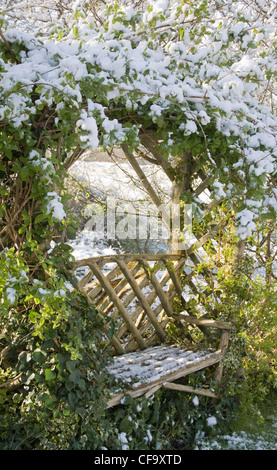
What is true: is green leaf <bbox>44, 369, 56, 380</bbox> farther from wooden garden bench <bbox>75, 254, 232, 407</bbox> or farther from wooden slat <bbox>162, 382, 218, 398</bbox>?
wooden slat <bbox>162, 382, 218, 398</bbox>

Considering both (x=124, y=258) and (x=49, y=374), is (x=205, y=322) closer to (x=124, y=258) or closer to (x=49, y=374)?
(x=124, y=258)

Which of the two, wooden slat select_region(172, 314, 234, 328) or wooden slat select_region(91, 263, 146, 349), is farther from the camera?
wooden slat select_region(172, 314, 234, 328)

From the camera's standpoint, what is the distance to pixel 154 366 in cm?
325

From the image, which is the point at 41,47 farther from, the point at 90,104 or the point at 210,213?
the point at 210,213

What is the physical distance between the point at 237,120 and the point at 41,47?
124 cm

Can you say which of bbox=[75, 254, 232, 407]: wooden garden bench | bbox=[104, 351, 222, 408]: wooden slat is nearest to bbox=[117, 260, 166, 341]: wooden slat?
bbox=[75, 254, 232, 407]: wooden garden bench

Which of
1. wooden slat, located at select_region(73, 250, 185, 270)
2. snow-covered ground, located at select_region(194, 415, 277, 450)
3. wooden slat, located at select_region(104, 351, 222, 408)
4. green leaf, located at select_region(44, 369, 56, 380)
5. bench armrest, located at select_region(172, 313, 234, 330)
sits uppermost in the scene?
wooden slat, located at select_region(73, 250, 185, 270)

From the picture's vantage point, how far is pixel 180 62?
2.87 m

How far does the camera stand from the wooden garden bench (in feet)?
10.1

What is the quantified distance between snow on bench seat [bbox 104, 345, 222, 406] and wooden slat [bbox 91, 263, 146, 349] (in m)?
0.11

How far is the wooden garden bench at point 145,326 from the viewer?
3080mm

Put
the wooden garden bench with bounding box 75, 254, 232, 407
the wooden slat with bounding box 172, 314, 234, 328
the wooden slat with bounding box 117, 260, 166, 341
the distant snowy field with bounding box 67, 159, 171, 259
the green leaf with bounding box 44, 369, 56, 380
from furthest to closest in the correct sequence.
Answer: the distant snowy field with bounding box 67, 159, 171, 259 → the wooden slat with bounding box 172, 314, 234, 328 → the wooden slat with bounding box 117, 260, 166, 341 → the wooden garden bench with bounding box 75, 254, 232, 407 → the green leaf with bounding box 44, 369, 56, 380

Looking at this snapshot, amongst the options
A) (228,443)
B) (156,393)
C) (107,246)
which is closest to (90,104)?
(156,393)
